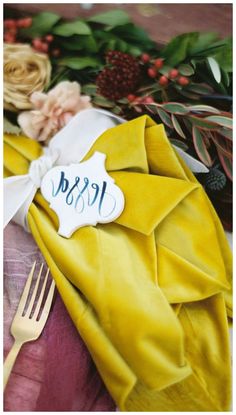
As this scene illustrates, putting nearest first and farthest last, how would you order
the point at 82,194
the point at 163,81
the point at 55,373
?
1. the point at 55,373
2. the point at 82,194
3. the point at 163,81

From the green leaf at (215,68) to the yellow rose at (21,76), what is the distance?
0.29 meters

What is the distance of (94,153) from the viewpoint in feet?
2.36

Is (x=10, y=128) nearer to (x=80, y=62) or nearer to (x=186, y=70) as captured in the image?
(x=80, y=62)

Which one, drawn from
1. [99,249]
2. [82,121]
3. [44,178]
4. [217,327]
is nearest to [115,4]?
[82,121]

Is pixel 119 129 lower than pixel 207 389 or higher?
higher

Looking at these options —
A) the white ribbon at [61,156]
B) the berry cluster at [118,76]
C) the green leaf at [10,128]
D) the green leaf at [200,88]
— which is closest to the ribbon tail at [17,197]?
the white ribbon at [61,156]

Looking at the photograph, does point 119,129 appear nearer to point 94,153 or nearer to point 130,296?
point 94,153

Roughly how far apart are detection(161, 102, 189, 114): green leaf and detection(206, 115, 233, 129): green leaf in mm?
40

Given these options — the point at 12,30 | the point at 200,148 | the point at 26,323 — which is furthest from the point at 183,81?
the point at 26,323

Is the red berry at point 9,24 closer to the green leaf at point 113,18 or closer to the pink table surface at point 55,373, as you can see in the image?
the green leaf at point 113,18

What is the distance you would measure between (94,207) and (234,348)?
272mm

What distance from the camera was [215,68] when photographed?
2.51 ft

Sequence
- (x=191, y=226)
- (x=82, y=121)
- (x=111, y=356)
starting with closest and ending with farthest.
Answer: (x=111, y=356) → (x=191, y=226) → (x=82, y=121)

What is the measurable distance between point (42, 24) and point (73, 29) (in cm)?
6
